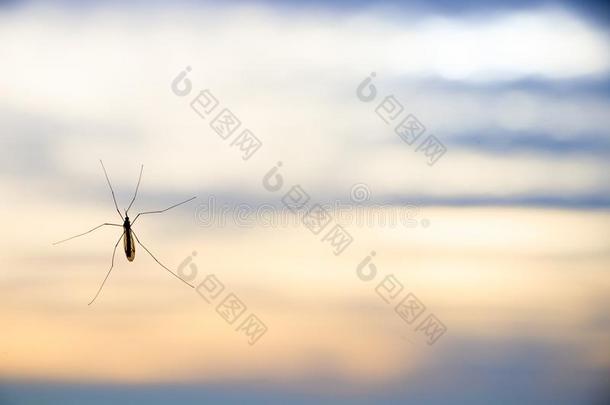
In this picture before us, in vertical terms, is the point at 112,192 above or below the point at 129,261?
above
